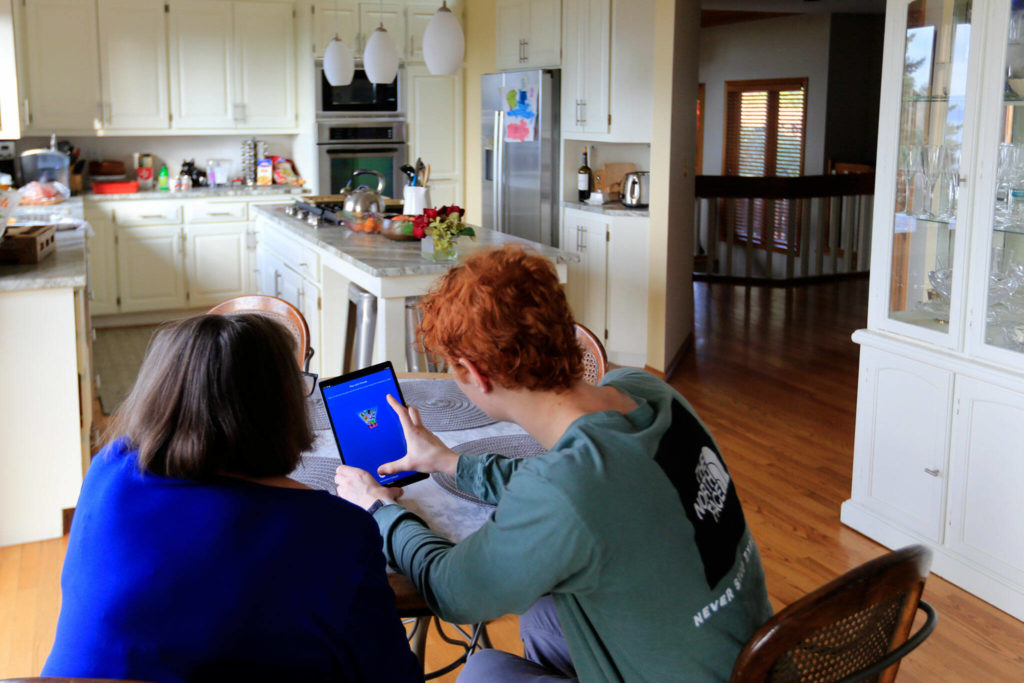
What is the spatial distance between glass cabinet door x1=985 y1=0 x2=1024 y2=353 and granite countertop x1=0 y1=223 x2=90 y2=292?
286 cm

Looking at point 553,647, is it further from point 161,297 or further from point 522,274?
point 161,297

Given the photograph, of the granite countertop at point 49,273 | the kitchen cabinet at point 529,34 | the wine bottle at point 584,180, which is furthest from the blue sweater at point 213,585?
the kitchen cabinet at point 529,34

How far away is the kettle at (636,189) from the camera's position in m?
5.57

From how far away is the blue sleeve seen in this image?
3.99ft

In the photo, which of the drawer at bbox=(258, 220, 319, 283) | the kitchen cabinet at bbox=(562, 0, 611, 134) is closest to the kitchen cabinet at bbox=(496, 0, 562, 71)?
the kitchen cabinet at bbox=(562, 0, 611, 134)

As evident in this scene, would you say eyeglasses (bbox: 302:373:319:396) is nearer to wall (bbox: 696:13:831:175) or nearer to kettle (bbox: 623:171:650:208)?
kettle (bbox: 623:171:650:208)

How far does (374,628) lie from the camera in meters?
1.24

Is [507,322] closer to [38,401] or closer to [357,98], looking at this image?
[38,401]

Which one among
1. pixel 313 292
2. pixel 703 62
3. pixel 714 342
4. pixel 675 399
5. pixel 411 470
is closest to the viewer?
pixel 675 399

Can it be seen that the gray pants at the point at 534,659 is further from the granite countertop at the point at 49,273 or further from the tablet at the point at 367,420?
the granite countertop at the point at 49,273

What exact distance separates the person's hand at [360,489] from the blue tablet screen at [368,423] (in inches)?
2.1

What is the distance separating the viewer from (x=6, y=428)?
322cm

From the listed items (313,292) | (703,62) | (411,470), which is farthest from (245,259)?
(703,62)

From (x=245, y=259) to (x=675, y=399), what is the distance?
567cm
